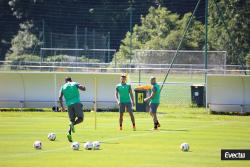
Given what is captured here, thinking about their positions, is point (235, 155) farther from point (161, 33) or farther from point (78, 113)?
point (161, 33)

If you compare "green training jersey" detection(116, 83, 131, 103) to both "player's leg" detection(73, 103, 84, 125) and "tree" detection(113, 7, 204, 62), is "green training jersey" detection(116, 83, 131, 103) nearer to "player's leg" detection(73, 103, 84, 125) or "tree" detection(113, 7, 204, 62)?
"player's leg" detection(73, 103, 84, 125)

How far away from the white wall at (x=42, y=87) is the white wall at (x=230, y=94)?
532 cm

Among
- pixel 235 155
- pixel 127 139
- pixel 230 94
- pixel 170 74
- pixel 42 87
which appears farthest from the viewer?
pixel 170 74

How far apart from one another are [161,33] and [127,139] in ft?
143

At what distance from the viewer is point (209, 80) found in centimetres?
4097

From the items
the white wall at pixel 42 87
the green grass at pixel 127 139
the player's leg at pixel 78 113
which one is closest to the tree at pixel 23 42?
the white wall at pixel 42 87

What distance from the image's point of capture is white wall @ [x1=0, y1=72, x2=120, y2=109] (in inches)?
1624

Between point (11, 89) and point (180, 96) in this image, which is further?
point (180, 96)

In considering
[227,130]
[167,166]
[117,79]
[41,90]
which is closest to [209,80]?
[117,79]

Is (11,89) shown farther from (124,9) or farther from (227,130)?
(124,9)

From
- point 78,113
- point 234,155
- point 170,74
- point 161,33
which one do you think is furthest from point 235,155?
point 161,33

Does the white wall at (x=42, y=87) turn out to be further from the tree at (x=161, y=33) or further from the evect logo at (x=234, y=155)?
the evect logo at (x=234, y=155)

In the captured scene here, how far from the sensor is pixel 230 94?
1567 inches

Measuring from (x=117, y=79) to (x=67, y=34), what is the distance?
25.1 meters
